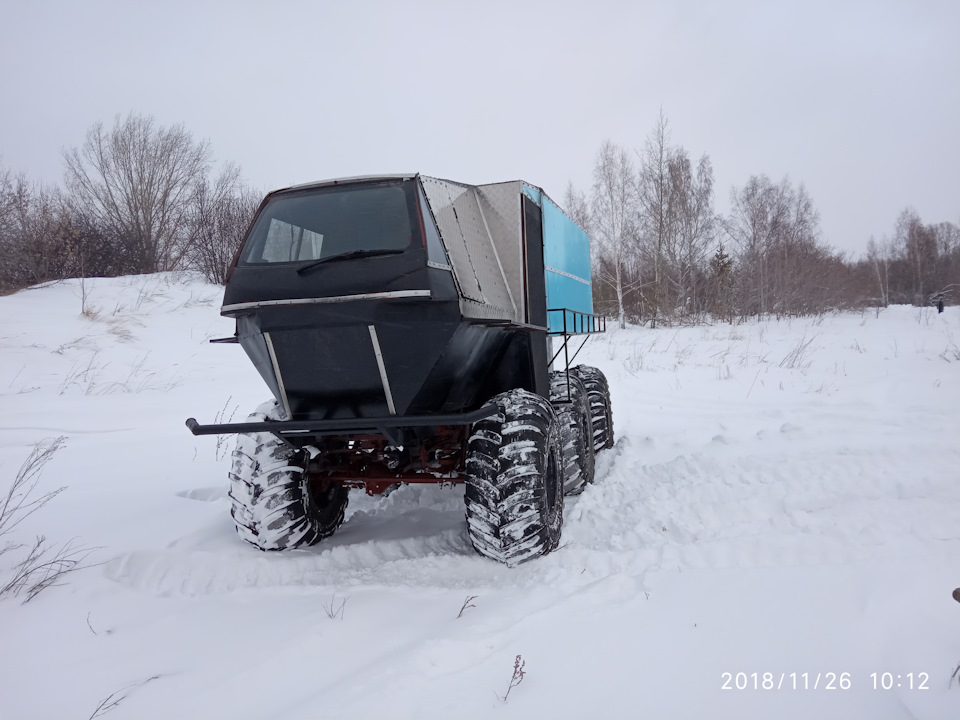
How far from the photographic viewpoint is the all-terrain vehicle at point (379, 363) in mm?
3102

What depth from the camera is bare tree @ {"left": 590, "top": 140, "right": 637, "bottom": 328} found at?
2738 cm

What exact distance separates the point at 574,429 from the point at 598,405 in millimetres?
1479

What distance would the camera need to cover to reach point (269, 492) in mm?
3605

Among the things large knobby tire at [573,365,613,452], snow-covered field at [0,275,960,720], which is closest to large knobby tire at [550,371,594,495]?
snow-covered field at [0,275,960,720]

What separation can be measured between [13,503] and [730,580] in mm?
5205

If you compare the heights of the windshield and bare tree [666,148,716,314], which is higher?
bare tree [666,148,716,314]

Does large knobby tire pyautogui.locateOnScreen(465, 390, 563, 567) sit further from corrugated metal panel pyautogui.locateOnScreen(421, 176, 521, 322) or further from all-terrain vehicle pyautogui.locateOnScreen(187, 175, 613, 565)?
corrugated metal panel pyautogui.locateOnScreen(421, 176, 521, 322)

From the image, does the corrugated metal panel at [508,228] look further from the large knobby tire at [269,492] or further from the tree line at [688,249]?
the tree line at [688,249]

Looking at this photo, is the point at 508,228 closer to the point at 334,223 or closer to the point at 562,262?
the point at 562,262

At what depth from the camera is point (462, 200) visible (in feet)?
13.3

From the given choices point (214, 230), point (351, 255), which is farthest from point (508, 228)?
point (214, 230)

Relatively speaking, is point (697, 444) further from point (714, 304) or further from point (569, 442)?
point (714, 304)

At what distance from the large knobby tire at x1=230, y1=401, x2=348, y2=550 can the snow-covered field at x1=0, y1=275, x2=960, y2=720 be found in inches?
6.0

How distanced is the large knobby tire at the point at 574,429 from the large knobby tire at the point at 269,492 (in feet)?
6.38
